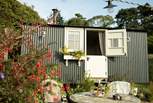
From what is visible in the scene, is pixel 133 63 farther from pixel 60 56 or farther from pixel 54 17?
pixel 54 17

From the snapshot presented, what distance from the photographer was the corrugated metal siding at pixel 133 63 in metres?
17.2

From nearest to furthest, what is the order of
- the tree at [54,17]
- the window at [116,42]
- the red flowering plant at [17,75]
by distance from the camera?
the red flowering plant at [17,75], the tree at [54,17], the window at [116,42]

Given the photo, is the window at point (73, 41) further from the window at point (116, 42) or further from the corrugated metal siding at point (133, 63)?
the corrugated metal siding at point (133, 63)

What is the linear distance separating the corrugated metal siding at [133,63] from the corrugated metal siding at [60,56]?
1.63 m

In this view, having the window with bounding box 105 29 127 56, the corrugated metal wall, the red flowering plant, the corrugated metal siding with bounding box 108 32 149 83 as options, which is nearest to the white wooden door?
the corrugated metal wall

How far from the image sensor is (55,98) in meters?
9.77

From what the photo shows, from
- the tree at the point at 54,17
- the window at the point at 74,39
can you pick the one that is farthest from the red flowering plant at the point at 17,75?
the window at the point at 74,39

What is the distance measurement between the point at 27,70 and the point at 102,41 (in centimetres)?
1172

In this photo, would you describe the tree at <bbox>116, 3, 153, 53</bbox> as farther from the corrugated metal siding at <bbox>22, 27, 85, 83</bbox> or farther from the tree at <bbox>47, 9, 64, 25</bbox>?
the corrugated metal siding at <bbox>22, 27, 85, 83</bbox>

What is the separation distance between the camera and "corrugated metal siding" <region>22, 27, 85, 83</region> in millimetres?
16672

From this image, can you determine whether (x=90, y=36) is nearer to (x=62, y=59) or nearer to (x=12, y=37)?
(x=62, y=59)

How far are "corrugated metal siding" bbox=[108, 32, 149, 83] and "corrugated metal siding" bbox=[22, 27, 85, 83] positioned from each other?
5.33ft

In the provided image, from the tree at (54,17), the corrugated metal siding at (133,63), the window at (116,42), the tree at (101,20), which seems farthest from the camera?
the tree at (101,20)

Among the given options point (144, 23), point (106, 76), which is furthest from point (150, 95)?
point (144, 23)
